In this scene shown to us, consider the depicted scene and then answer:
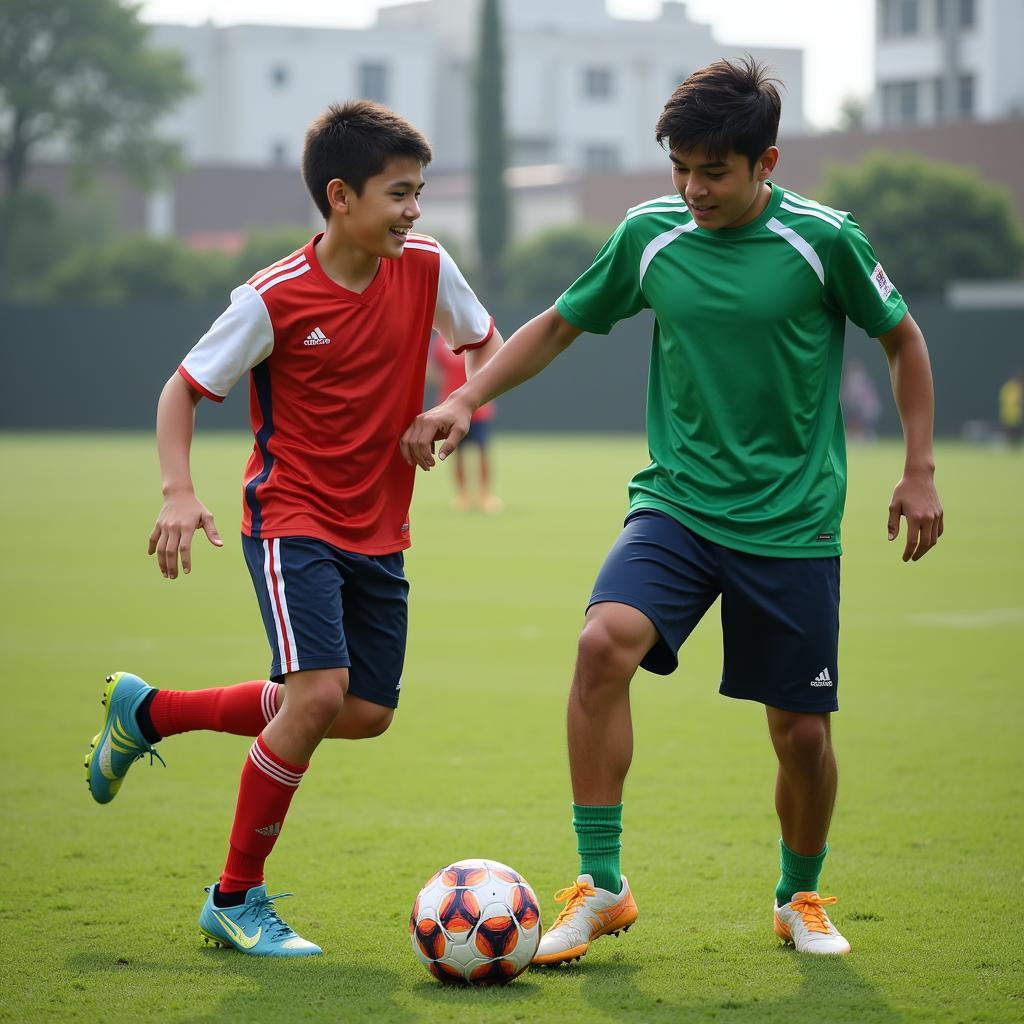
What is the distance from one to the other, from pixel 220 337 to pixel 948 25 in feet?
215

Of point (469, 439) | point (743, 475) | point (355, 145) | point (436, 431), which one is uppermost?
point (355, 145)

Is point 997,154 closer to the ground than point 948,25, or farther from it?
closer to the ground

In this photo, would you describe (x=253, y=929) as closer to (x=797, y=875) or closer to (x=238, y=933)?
(x=238, y=933)

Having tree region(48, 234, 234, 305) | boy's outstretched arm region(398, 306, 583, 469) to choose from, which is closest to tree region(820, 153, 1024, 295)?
tree region(48, 234, 234, 305)

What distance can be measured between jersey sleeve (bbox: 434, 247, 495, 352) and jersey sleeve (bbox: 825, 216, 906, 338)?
40.7 inches

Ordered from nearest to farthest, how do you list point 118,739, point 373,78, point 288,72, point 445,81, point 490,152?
point 118,739 < point 490,152 < point 288,72 < point 373,78 < point 445,81

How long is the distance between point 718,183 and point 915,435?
2.77ft

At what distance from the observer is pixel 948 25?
64875 mm

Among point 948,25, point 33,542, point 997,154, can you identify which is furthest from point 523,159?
point 33,542

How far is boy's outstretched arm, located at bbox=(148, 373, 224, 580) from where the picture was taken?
4.28 m

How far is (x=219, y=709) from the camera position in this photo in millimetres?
4922

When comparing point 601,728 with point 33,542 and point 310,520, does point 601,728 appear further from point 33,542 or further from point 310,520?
point 33,542

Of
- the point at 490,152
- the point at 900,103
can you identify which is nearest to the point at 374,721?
the point at 490,152

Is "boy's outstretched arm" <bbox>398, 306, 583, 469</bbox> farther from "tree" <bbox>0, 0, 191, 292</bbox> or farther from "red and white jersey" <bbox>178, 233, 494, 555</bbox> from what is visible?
"tree" <bbox>0, 0, 191, 292</bbox>
